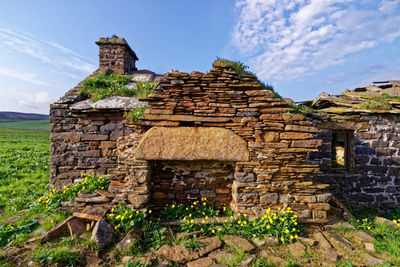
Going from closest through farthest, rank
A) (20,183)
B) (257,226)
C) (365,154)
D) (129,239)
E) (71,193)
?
1. (129,239)
2. (257,226)
3. (71,193)
4. (365,154)
5. (20,183)

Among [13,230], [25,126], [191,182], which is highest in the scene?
[25,126]

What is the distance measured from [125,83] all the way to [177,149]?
15.1 feet

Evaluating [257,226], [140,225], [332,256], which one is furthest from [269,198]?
[140,225]

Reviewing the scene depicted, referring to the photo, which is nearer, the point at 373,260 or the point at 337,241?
the point at 373,260

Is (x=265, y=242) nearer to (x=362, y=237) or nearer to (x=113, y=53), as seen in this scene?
(x=362, y=237)

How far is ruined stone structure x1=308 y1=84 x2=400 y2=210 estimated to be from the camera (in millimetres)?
5980

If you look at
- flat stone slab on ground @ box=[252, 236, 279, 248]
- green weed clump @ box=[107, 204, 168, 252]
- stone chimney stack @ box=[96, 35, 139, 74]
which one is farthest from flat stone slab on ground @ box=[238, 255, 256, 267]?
stone chimney stack @ box=[96, 35, 139, 74]

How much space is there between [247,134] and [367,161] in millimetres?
5384

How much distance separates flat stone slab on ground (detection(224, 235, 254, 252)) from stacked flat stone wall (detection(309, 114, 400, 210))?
4362 millimetres

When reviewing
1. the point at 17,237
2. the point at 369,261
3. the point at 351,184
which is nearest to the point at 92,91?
the point at 17,237

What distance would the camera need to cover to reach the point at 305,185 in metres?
3.68

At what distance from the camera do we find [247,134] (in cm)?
371

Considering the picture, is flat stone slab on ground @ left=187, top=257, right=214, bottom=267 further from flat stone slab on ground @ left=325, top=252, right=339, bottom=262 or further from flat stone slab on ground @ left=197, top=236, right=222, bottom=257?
flat stone slab on ground @ left=325, top=252, right=339, bottom=262

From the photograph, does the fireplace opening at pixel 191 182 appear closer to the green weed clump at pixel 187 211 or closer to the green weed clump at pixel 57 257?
the green weed clump at pixel 187 211
